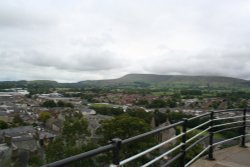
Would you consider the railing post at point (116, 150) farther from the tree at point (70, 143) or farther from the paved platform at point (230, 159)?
the tree at point (70, 143)

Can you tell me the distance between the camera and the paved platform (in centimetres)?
557

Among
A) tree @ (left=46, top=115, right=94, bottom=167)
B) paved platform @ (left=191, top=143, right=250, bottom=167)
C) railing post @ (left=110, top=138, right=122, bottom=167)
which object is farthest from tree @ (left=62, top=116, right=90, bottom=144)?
railing post @ (left=110, top=138, right=122, bottom=167)

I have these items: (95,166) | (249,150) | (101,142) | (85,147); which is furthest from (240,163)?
(101,142)

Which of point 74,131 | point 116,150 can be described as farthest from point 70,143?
point 116,150

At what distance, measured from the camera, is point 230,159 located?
5980mm

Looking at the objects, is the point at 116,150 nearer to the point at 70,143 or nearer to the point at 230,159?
the point at 230,159

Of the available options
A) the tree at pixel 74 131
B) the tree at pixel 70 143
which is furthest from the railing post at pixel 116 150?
the tree at pixel 74 131

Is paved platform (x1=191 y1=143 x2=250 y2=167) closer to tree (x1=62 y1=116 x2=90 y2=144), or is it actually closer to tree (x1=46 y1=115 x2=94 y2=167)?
tree (x1=46 y1=115 x2=94 y2=167)

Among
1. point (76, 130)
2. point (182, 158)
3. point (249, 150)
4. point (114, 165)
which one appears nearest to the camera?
point (114, 165)

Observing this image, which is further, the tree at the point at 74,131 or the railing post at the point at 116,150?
the tree at the point at 74,131

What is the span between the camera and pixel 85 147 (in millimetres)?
15172

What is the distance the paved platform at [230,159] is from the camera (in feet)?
18.3

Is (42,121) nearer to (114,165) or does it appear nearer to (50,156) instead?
(50,156)

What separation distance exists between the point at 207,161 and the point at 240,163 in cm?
65
